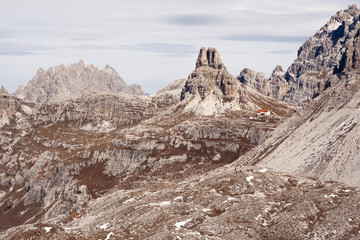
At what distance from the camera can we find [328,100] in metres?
161

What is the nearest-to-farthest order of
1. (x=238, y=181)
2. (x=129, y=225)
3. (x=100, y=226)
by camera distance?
(x=129, y=225), (x=100, y=226), (x=238, y=181)

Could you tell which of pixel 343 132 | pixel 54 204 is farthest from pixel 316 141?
pixel 54 204

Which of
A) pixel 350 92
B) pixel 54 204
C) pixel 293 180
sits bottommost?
pixel 54 204

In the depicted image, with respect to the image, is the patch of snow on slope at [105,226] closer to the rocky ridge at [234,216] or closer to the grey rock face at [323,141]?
the rocky ridge at [234,216]

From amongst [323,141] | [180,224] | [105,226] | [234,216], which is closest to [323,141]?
[323,141]

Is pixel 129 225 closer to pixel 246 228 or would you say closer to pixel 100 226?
pixel 100 226

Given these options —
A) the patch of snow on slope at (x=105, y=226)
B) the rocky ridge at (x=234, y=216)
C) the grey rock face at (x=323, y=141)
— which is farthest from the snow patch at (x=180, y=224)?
the grey rock face at (x=323, y=141)

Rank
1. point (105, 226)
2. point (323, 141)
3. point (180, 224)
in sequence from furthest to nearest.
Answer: point (323, 141) → point (105, 226) → point (180, 224)

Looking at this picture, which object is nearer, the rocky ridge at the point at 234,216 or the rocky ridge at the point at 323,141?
the rocky ridge at the point at 234,216

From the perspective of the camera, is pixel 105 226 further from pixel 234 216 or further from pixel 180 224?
pixel 234 216

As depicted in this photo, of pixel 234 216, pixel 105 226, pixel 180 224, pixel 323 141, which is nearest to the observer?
pixel 180 224

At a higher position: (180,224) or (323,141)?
(323,141)

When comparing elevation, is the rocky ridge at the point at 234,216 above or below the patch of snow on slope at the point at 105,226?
above

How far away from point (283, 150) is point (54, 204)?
127436 mm
